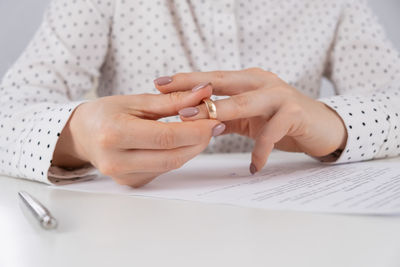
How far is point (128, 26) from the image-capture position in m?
0.94

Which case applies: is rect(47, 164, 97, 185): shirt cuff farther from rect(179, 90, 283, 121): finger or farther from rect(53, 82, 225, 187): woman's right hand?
rect(179, 90, 283, 121): finger

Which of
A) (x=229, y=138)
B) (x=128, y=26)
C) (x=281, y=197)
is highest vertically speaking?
(x=128, y=26)

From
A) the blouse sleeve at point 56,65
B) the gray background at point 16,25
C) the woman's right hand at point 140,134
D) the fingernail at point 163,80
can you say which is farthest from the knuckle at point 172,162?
the gray background at point 16,25

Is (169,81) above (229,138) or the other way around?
above

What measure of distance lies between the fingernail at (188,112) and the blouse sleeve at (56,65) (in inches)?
10.2

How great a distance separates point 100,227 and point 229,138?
0.67m


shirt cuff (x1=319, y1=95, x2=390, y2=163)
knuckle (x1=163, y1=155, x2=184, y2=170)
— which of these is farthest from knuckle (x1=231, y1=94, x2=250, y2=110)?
shirt cuff (x1=319, y1=95, x2=390, y2=163)

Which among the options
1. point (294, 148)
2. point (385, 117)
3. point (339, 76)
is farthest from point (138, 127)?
point (339, 76)

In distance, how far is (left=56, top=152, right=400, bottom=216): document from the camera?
0.38m

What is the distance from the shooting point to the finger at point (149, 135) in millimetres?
434

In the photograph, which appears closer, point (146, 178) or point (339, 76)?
point (146, 178)

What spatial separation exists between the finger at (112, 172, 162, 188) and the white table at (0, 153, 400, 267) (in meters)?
0.07

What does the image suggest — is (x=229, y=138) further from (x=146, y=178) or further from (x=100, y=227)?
(x=100, y=227)

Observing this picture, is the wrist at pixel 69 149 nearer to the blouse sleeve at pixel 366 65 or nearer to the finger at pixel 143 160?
the finger at pixel 143 160
